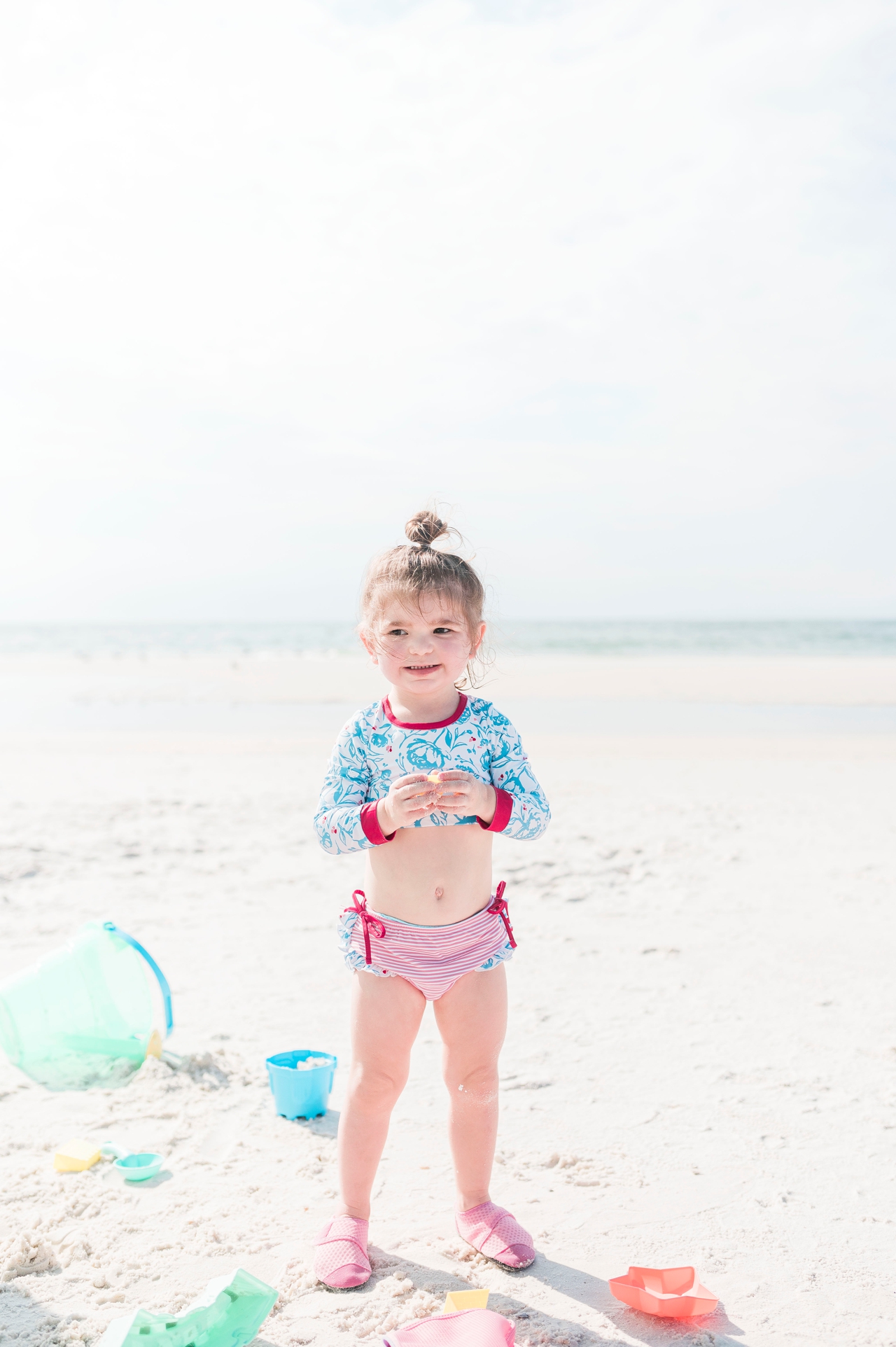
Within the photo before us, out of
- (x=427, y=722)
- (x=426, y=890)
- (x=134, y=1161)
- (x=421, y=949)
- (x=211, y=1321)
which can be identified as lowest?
(x=134, y=1161)

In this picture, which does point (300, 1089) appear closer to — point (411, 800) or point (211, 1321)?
point (211, 1321)

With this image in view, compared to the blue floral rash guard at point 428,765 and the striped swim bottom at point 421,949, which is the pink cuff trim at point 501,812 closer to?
the blue floral rash guard at point 428,765

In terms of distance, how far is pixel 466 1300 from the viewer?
85.8 inches

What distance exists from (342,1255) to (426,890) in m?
0.91

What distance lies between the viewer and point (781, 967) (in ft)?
13.9

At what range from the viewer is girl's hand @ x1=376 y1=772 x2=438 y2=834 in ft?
7.47

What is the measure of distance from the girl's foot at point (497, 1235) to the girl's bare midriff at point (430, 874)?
0.78 m

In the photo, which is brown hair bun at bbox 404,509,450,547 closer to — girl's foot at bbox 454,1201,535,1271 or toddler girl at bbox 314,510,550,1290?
toddler girl at bbox 314,510,550,1290

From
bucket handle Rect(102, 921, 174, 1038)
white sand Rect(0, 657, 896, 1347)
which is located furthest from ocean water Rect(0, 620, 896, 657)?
bucket handle Rect(102, 921, 174, 1038)

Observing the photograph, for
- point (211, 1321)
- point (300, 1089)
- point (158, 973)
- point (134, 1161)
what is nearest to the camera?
point (211, 1321)

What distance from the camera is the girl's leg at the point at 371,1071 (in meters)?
2.46

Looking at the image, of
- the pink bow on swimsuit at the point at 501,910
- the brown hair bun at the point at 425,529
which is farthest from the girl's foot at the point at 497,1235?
the brown hair bun at the point at 425,529

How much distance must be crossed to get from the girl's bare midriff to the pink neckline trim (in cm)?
26

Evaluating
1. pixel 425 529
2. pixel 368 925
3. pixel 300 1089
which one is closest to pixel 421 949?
pixel 368 925
